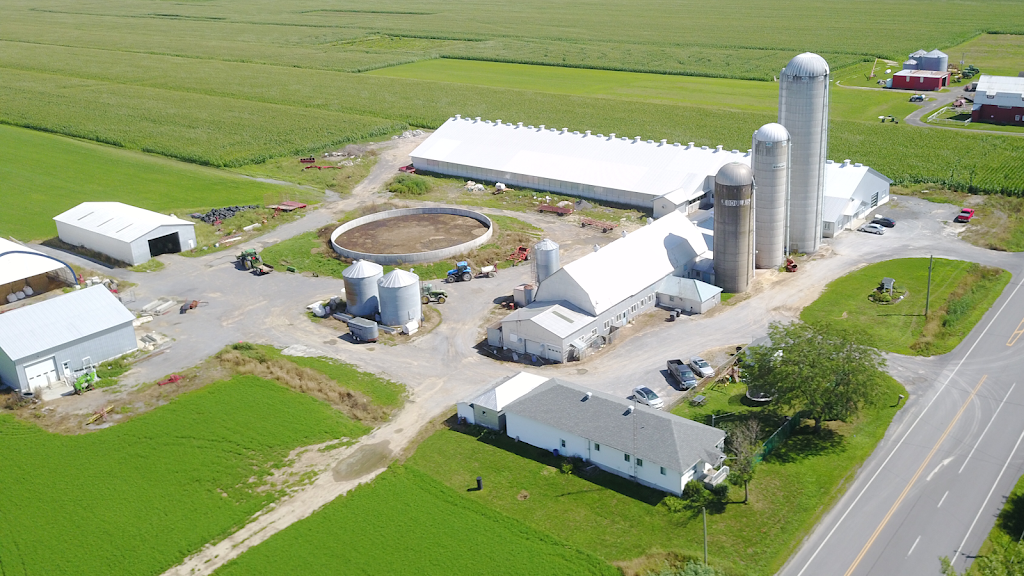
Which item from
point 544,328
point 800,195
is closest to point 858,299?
point 800,195

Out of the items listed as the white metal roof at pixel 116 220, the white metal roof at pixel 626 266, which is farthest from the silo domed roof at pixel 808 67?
the white metal roof at pixel 116 220

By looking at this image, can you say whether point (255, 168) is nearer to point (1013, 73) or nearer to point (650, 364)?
point (650, 364)

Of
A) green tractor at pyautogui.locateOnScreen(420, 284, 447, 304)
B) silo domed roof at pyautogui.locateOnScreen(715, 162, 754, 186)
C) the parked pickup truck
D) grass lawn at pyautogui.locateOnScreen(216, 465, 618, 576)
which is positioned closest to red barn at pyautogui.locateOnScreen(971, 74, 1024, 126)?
silo domed roof at pyautogui.locateOnScreen(715, 162, 754, 186)

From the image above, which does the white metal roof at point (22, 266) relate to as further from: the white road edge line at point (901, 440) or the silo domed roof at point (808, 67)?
the silo domed roof at point (808, 67)

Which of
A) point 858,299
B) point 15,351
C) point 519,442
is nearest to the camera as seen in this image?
point 519,442

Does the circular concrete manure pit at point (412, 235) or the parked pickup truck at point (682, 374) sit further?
the circular concrete manure pit at point (412, 235)

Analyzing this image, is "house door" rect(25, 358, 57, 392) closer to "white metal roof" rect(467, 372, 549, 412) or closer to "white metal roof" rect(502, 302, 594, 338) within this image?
"white metal roof" rect(467, 372, 549, 412)
